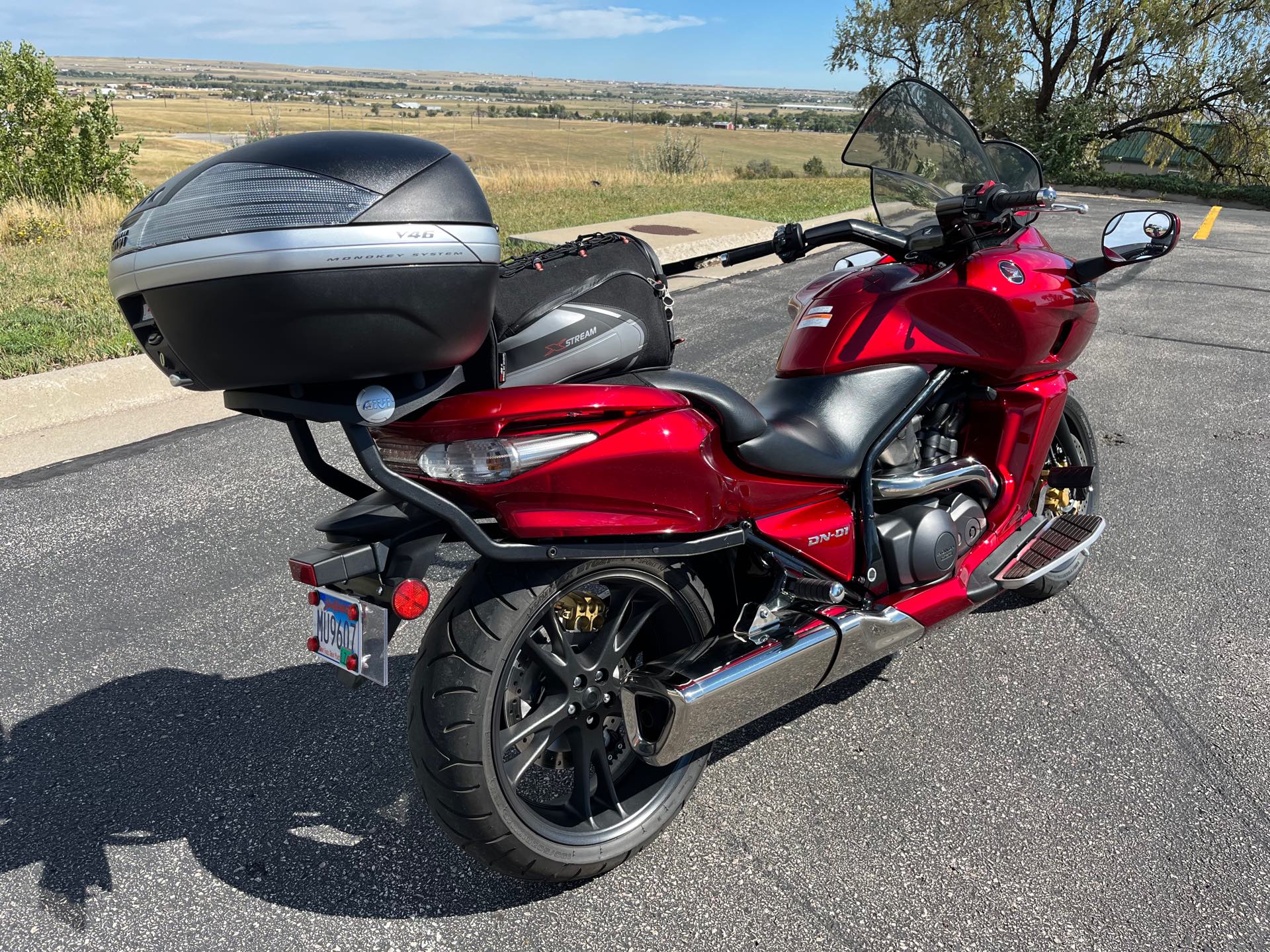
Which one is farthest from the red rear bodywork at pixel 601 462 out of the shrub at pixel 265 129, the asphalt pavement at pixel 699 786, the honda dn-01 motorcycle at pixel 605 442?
the shrub at pixel 265 129

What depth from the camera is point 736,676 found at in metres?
2.33

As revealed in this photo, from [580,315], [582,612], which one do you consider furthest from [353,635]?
[580,315]

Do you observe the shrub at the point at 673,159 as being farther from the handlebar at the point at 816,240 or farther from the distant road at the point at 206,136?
the handlebar at the point at 816,240

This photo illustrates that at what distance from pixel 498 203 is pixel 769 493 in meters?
12.5

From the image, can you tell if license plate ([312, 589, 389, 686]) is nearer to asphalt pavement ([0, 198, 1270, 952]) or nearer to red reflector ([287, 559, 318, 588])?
red reflector ([287, 559, 318, 588])

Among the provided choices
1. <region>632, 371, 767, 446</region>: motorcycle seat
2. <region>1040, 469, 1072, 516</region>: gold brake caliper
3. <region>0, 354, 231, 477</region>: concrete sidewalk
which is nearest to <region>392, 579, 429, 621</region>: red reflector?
<region>632, 371, 767, 446</region>: motorcycle seat

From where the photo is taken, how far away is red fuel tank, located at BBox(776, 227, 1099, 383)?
2877mm

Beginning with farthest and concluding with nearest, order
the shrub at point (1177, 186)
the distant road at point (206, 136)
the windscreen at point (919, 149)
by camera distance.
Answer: the distant road at point (206, 136) → the shrub at point (1177, 186) → the windscreen at point (919, 149)

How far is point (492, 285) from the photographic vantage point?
6.25 feet

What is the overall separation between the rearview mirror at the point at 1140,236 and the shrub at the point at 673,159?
63.4 feet

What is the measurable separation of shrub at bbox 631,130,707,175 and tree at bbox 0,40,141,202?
12.1 m

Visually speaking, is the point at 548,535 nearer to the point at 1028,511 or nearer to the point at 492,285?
the point at 492,285

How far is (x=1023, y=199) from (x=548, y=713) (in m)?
1.97

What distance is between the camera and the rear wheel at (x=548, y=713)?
2.01m
